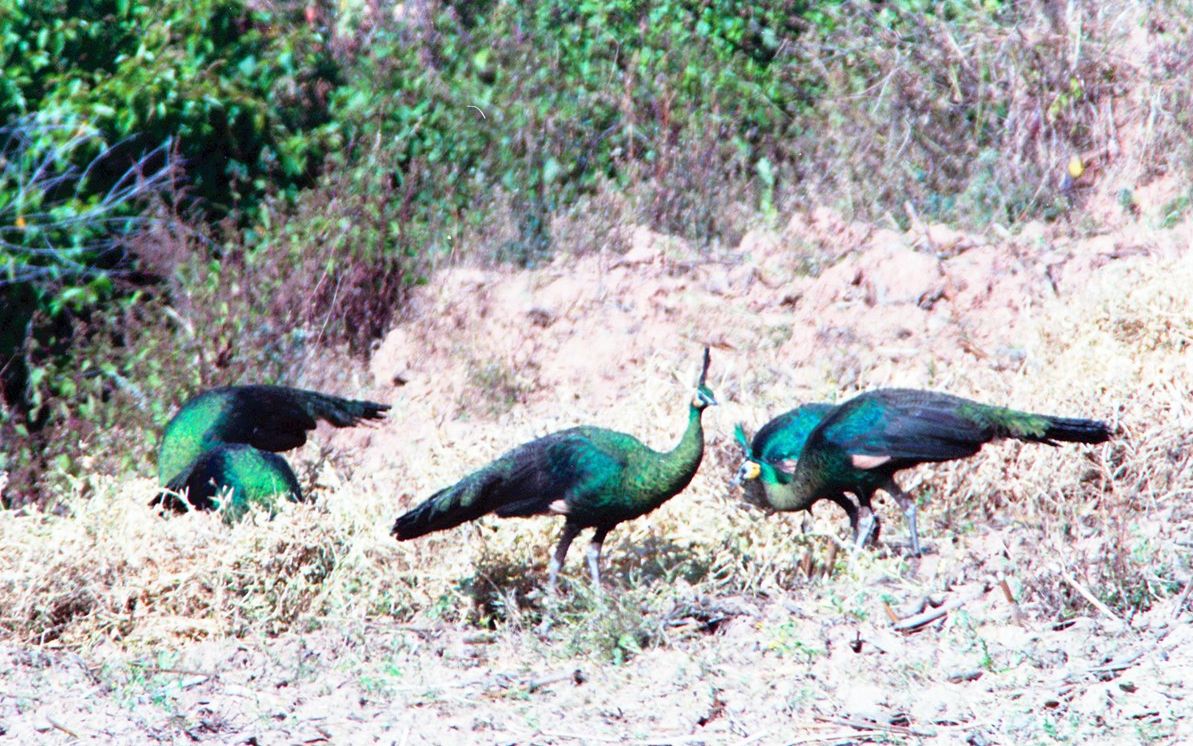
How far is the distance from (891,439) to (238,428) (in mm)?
2899

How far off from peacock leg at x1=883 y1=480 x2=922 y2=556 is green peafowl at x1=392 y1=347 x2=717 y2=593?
899mm

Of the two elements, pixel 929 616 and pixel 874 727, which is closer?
pixel 874 727

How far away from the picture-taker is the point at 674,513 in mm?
6801

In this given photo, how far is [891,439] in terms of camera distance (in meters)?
6.16

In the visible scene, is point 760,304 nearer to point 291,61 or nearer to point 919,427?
point 919,427

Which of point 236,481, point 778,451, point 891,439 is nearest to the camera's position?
point 891,439

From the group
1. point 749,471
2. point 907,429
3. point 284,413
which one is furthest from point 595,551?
point 284,413

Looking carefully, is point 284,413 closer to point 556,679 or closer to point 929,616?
point 556,679

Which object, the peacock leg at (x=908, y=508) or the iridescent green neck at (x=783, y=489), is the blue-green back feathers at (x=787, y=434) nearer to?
the iridescent green neck at (x=783, y=489)

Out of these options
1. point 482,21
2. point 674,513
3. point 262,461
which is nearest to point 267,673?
point 262,461

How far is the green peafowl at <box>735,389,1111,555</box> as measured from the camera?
6.11 meters

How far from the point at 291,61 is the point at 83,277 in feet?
7.12

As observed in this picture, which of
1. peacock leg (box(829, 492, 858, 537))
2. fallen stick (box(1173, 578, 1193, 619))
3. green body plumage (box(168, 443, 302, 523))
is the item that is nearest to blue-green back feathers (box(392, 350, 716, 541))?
green body plumage (box(168, 443, 302, 523))

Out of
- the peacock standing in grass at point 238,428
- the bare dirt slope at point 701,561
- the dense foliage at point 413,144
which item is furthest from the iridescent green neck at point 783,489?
the dense foliage at point 413,144
